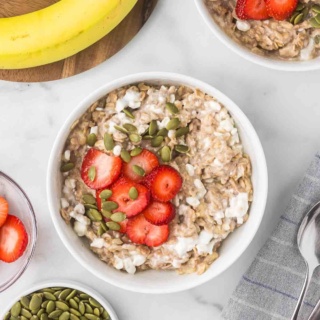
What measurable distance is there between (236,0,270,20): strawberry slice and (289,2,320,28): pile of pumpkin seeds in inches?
2.2

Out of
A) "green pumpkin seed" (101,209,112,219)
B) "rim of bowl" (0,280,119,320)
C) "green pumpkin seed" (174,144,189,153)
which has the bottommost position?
"rim of bowl" (0,280,119,320)

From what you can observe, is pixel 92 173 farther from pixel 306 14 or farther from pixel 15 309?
pixel 306 14

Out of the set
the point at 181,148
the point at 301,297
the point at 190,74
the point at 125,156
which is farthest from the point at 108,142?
the point at 301,297

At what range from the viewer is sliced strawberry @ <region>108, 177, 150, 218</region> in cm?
121

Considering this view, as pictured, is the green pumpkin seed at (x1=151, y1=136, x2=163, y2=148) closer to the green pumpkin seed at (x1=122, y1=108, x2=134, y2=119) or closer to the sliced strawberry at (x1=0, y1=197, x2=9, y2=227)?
the green pumpkin seed at (x1=122, y1=108, x2=134, y2=119)

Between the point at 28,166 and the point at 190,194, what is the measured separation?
0.37 metres

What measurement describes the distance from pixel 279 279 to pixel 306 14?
1.83ft

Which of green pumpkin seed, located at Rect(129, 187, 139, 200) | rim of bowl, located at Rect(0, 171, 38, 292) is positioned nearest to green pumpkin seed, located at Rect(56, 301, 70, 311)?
rim of bowl, located at Rect(0, 171, 38, 292)

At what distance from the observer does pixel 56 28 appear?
3.84ft

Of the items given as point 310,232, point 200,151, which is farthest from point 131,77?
point 310,232

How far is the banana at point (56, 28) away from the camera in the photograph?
116cm

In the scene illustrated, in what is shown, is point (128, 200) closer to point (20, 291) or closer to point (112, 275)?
point (112, 275)

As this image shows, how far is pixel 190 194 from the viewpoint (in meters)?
1.23

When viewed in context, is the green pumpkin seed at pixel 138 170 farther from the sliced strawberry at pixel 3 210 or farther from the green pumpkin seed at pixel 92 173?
the sliced strawberry at pixel 3 210
